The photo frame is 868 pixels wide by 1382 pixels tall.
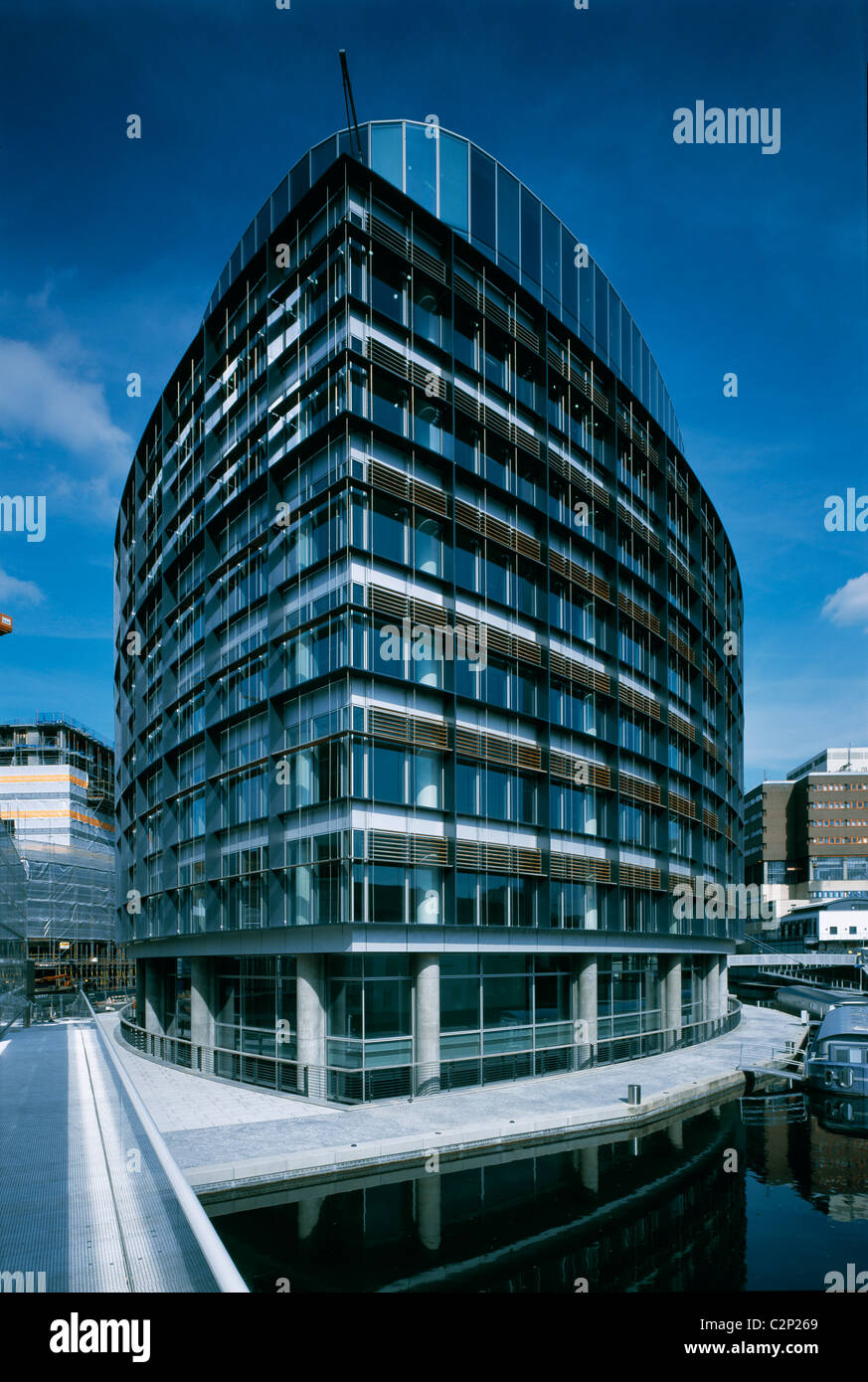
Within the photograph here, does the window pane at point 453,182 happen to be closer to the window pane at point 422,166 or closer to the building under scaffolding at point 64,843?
the window pane at point 422,166

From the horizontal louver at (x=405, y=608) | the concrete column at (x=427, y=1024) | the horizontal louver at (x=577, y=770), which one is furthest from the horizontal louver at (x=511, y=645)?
the concrete column at (x=427, y=1024)

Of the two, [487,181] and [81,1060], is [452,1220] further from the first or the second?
[487,181]

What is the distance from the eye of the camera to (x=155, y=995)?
44.4m

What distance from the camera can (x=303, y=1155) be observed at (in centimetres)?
1942

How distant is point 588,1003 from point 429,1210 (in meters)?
17.8

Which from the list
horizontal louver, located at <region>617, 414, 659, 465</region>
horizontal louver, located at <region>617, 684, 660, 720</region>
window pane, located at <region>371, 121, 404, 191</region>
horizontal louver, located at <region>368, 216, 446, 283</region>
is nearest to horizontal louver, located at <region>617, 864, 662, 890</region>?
horizontal louver, located at <region>617, 684, 660, 720</region>

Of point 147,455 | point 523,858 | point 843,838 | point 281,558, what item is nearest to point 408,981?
point 523,858

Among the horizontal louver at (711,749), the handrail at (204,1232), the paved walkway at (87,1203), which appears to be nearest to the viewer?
the handrail at (204,1232)

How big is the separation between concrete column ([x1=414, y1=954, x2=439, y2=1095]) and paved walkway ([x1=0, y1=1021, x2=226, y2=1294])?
355 inches

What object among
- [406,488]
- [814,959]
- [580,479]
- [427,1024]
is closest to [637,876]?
[427,1024]

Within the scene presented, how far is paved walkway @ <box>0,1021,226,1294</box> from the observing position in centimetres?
1006

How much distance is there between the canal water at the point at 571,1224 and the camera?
15.0m

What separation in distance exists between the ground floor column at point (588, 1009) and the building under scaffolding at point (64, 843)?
1988 inches

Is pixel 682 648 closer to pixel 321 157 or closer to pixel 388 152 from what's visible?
pixel 388 152
